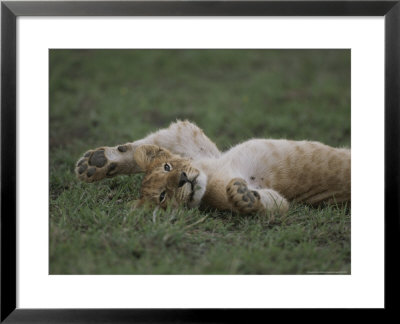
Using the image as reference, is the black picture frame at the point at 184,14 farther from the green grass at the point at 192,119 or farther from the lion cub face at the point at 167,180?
the lion cub face at the point at 167,180

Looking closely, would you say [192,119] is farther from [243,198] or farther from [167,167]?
[243,198]

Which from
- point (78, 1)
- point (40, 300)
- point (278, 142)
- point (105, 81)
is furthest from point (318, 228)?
point (105, 81)

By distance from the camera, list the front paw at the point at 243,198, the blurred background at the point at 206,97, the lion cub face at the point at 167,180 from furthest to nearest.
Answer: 1. the blurred background at the point at 206,97
2. the lion cub face at the point at 167,180
3. the front paw at the point at 243,198

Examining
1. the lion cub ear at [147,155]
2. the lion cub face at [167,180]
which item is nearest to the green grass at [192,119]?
the lion cub face at [167,180]

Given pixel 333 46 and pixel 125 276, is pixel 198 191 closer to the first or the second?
pixel 125 276

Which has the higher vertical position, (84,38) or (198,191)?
(84,38)

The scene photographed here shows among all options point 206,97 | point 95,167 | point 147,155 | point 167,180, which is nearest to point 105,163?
point 95,167
